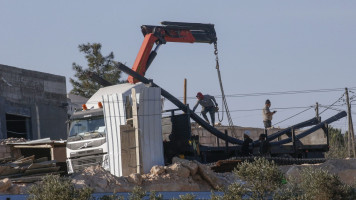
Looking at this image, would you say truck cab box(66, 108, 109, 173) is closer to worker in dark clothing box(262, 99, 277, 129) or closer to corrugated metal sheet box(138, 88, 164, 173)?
corrugated metal sheet box(138, 88, 164, 173)

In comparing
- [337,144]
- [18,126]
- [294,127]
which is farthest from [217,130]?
[337,144]

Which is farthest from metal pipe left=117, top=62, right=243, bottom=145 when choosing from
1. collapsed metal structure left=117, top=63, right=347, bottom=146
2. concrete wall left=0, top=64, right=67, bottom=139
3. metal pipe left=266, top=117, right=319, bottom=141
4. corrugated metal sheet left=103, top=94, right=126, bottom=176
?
concrete wall left=0, top=64, right=67, bottom=139

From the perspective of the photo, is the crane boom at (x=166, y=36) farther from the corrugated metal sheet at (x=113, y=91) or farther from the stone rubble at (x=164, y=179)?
the stone rubble at (x=164, y=179)

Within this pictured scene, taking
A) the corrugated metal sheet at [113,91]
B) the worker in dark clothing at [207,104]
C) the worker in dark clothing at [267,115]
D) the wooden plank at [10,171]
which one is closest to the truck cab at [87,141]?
the corrugated metal sheet at [113,91]

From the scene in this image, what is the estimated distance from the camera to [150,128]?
86.8ft

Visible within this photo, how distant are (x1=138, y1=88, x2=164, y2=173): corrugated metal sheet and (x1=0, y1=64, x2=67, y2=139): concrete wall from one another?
1009 centimetres

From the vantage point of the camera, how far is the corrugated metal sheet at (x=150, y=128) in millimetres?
26105

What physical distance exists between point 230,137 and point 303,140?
3.74 metres

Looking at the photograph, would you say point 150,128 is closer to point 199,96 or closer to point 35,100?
point 199,96

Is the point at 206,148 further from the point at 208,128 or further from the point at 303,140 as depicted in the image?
the point at 303,140

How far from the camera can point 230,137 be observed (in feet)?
99.8

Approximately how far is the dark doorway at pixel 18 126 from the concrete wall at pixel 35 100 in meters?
0.16

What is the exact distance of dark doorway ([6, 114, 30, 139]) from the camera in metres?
36.6

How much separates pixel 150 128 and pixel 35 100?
12.3 m
